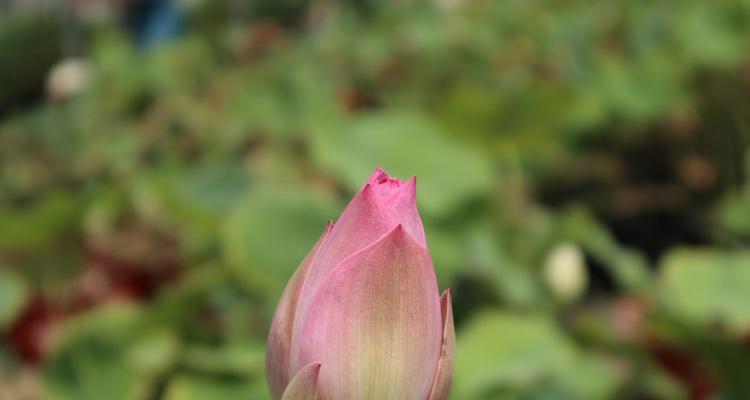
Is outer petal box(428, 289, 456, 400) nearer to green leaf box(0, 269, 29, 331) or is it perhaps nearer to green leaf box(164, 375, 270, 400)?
green leaf box(164, 375, 270, 400)

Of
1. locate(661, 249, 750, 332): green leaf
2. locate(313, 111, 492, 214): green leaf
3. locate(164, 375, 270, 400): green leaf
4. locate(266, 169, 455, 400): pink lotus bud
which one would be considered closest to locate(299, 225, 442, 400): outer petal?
locate(266, 169, 455, 400): pink lotus bud

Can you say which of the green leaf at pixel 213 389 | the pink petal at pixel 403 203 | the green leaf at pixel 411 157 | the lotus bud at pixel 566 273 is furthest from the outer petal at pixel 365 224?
the green leaf at pixel 411 157

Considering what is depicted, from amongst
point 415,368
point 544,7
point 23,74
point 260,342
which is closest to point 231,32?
point 544,7

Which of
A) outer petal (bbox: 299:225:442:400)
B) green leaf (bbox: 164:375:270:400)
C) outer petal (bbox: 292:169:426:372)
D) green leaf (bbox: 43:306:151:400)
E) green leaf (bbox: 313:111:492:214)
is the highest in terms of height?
green leaf (bbox: 313:111:492:214)

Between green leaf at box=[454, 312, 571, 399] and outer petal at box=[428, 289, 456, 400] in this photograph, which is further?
green leaf at box=[454, 312, 571, 399]

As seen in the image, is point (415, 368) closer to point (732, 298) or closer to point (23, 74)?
point (732, 298)

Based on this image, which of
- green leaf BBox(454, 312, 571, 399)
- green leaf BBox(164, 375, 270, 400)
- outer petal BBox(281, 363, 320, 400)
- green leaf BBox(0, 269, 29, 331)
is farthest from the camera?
green leaf BBox(0, 269, 29, 331)
